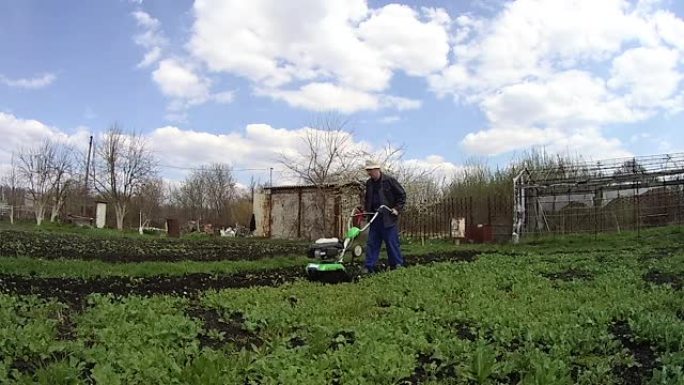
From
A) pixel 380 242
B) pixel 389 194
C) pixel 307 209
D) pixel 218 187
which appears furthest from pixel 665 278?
pixel 218 187

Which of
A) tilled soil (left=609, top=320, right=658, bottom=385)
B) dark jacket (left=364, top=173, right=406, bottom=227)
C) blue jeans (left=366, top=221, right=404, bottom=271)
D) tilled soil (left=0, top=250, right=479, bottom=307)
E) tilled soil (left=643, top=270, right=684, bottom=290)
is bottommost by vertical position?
tilled soil (left=609, top=320, right=658, bottom=385)

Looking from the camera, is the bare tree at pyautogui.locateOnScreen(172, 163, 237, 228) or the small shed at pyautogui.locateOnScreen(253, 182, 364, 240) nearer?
the small shed at pyautogui.locateOnScreen(253, 182, 364, 240)

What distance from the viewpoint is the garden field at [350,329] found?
138 inches

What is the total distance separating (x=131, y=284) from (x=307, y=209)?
2107 cm

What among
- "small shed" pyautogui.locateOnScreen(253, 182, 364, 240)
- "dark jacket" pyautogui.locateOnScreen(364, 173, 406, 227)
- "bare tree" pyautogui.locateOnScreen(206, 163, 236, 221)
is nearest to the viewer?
"dark jacket" pyautogui.locateOnScreen(364, 173, 406, 227)

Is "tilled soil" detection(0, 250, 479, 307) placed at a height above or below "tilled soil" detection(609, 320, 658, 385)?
above

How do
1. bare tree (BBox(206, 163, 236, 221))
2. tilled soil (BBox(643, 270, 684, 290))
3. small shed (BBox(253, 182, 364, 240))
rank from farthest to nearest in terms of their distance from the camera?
bare tree (BBox(206, 163, 236, 221)) → small shed (BBox(253, 182, 364, 240)) → tilled soil (BBox(643, 270, 684, 290))

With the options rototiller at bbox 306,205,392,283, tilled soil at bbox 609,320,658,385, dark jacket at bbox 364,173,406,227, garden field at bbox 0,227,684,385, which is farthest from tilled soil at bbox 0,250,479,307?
tilled soil at bbox 609,320,658,385

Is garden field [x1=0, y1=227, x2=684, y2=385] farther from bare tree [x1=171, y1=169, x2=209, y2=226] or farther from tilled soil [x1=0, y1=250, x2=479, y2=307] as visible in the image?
bare tree [x1=171, y1=169, x2=209, y2=226]

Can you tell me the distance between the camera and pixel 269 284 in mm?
7867

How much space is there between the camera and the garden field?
11.5ft

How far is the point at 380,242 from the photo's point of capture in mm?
9500

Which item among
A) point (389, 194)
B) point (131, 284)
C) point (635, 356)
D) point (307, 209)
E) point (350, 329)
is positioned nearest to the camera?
point (635, 356)

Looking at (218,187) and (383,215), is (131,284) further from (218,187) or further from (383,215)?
(218,187)
